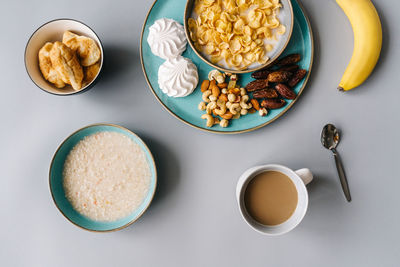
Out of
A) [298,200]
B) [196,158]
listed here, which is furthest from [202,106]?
[298,200]

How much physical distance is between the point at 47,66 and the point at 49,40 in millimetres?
96

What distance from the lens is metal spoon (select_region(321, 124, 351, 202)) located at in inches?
36.6

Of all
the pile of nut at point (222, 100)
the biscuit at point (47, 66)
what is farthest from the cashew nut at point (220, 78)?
the biscuit at point (47, 66)

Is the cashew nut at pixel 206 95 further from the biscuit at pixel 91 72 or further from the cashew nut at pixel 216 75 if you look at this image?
the biscuit at pixel 91 72

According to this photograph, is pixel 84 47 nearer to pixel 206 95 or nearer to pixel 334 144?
pixel 206 95

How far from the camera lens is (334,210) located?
0.96 m

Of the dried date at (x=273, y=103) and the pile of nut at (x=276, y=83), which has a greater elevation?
the pile of nut at (x=276, y=83)

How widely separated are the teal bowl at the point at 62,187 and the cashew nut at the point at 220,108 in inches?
10.0

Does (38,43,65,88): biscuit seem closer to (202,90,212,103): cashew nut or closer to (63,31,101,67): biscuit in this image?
(63,31,101,67): biscuit

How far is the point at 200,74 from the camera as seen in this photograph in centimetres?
93

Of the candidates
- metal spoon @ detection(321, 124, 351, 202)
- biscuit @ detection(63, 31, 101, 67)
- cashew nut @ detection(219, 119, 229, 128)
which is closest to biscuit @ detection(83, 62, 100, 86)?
biscuit @ detection(63, 31, 101, 67)

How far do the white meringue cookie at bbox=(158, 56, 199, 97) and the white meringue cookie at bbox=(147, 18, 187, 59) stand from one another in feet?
0.09

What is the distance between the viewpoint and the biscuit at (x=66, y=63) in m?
0.84

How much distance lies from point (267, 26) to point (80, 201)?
81cm
